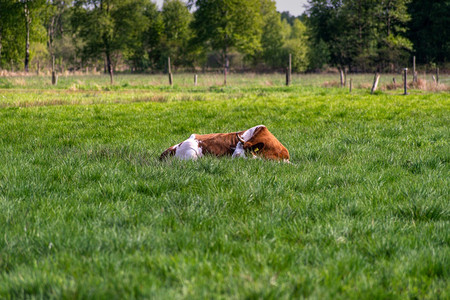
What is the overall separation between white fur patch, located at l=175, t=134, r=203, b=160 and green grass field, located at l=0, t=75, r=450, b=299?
39 centimetres

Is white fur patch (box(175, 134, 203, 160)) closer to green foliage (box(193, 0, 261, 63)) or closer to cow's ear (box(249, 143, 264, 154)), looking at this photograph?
cow's ear (box(249, 143, 264, 154))

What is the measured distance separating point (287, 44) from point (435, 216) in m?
80.7

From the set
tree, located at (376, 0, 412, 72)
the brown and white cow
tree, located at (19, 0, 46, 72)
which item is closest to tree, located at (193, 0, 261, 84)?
tree, located at (376, 0, 412, 72)

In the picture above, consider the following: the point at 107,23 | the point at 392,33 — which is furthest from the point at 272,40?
the point at 107,23

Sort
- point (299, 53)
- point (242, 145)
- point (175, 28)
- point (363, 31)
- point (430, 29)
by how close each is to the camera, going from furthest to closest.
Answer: point (175, 28), point (299, 53), point (363, 31), point (430, 29), point (242, 145)

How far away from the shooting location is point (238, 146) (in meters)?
6.24

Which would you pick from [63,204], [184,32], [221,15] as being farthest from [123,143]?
[184,32]

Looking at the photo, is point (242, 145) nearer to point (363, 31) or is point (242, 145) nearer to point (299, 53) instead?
point (363, 31)

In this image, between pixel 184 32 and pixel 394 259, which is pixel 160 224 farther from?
pixel 184 32

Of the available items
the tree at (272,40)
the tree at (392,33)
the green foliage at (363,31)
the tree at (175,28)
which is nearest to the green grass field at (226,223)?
the green foliage at (363,31)

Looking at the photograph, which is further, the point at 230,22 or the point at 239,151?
the point at 230,22

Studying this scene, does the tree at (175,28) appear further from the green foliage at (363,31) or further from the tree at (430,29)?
the tree at (430,29)

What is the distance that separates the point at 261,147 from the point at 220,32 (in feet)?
161

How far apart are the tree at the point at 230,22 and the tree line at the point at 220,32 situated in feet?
0.42
